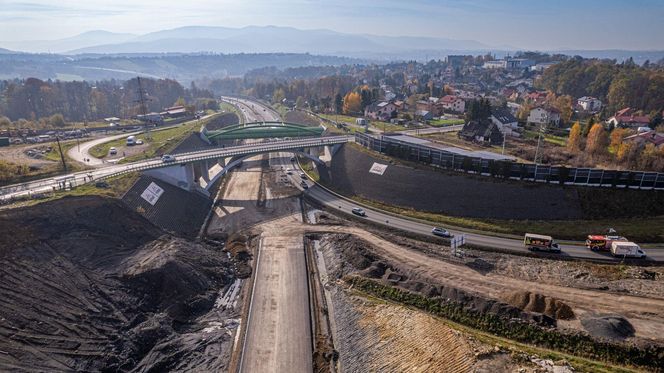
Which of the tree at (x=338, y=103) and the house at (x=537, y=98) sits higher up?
the house at (x=537, y=98)

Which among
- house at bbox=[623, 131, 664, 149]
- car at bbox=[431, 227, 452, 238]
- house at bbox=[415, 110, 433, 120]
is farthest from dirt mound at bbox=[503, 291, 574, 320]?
house at bbox=[415, 110, 433, 120]

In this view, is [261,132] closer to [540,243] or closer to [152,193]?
[152,193]

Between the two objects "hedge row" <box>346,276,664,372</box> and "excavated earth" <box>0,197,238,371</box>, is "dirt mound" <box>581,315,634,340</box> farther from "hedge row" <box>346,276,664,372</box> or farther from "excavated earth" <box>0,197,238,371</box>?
"excavated earth" <box>0,197,238,371</box>

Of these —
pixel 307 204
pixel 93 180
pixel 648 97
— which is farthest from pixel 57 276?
pixel 648 97

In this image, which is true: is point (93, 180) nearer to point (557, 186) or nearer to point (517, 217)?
point (517, 217)

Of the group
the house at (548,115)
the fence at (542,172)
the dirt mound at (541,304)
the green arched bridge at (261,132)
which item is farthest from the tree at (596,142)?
the green arched bridge at (261,132)

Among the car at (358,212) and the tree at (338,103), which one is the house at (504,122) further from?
the tree at (338,103)
